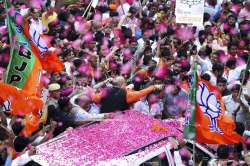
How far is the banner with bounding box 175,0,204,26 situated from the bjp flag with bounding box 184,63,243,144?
15.0ft

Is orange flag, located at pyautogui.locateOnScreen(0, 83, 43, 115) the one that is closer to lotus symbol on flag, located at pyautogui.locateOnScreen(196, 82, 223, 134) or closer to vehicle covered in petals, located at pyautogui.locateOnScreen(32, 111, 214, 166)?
vehicle covered in petals, located at pyautogui.locateOnScreen(32, 111, 214, 166)

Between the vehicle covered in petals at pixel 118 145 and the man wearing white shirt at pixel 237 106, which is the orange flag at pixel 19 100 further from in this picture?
the man wearing white shirt at pixel 237 106

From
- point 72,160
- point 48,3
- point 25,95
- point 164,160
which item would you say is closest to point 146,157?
point 164,160

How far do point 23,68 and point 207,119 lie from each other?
2871 millimetres

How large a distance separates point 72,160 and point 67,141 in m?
0.47

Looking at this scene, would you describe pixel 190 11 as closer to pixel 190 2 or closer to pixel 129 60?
pixel 190 2

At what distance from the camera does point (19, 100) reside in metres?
8.97

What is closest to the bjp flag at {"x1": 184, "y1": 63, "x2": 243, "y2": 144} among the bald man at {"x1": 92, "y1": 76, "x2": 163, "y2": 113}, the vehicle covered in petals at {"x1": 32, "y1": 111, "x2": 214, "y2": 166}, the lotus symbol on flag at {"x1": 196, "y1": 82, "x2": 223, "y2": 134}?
the lotus symbol on flag at {"x1": 196, "y1": 82, "x2": 223, "y2": 134}

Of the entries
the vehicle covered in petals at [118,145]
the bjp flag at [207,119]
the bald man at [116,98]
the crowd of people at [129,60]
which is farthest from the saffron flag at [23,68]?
the bjp flag at [207,119]

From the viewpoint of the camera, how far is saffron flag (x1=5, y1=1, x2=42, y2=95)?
953cm

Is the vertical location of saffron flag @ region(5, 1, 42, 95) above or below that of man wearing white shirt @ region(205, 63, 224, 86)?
above

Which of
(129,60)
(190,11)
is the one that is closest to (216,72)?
(190,11)

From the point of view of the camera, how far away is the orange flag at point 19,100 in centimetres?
891

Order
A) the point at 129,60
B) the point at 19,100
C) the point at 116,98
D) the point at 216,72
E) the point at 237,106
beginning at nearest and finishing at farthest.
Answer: the point at 19,100 < the point at 116,98 < the point at 237,106 < the point at 216,72 < the point at 129,60
